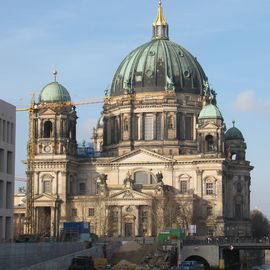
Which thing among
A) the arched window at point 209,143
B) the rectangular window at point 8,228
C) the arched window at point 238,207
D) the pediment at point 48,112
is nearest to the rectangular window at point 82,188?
the pediment at point 48,112

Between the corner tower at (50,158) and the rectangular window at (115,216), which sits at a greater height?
the corner tower at (50,158)

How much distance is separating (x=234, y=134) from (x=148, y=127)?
59.6ft

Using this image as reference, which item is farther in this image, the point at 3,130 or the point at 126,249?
the point at 126,249

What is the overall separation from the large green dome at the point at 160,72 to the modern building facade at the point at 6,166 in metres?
84.3

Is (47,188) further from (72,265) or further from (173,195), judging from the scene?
(72,265)

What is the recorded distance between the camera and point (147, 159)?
173 metres

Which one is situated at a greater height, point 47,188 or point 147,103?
point 147,103

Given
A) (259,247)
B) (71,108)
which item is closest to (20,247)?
(259,247)

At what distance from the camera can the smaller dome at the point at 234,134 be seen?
7357 inches

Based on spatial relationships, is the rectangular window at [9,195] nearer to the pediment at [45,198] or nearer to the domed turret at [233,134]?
the pediment at [45,198]

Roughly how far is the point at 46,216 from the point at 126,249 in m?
49.7

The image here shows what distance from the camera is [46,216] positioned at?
564 ft

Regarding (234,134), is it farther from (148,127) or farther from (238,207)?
(148,127)

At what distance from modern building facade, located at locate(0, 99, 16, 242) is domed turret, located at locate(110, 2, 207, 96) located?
84.2 meters
